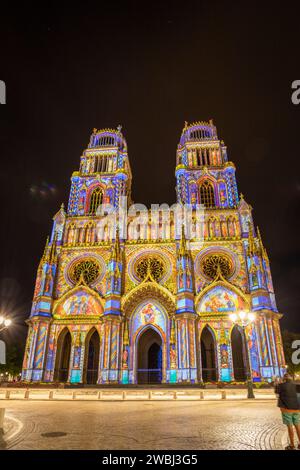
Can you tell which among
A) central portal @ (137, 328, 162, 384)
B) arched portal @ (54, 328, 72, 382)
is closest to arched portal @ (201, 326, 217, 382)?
central portal @ (137, 328, 162, 384)

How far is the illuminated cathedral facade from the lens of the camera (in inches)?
1273

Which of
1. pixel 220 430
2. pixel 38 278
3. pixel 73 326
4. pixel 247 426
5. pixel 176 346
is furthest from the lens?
pixel 38 278

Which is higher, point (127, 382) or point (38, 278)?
point (38, 278)

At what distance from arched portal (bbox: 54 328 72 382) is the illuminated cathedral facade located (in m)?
0.12

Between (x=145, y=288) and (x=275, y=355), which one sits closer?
(x=275, y=355)

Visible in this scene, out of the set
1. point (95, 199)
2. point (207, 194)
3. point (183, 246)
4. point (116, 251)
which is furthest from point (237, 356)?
point (95, 199)

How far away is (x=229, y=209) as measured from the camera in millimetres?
40812

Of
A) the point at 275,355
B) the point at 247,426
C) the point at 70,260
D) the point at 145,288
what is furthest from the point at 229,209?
the point at 247,426

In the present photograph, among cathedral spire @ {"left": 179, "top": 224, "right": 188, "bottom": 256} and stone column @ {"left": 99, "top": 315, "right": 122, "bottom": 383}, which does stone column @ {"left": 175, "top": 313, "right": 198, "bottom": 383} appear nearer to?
stone column @ {"left": 99, "top": 315, "right": 122, "bottom": 383}

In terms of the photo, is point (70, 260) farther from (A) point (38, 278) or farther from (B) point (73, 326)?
(B) point (73, 326)

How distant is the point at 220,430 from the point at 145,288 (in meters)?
28.7

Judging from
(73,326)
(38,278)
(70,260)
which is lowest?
(73,326)

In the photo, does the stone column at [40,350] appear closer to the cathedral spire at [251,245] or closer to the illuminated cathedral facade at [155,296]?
the illuminated cathedral facade at [155,296]

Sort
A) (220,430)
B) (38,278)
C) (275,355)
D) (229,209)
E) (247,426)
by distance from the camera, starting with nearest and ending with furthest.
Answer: (220,430) → (247,426) → (275,355) → (38,278) → (229,209)
